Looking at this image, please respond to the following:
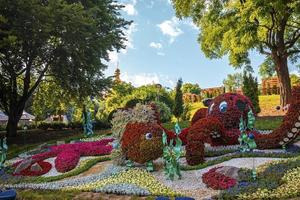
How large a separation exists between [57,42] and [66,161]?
41.7 ft

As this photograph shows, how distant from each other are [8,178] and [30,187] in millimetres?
2190

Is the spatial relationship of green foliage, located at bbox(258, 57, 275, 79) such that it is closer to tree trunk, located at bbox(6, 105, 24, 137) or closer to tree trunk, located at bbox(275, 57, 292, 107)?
tree trunk, located at bbox(275, 57, 292, 107)

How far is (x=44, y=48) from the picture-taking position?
83.8 ft

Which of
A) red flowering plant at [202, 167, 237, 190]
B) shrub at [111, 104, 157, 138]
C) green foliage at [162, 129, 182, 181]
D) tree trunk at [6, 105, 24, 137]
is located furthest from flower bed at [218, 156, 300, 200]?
tree trunk at [6, 105, 24, 137]

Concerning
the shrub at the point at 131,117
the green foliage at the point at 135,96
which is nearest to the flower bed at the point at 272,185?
the shrub at the point at 131,117

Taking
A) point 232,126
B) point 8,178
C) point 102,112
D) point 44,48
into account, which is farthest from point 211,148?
point 102,112

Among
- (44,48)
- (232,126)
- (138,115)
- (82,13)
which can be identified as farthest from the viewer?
(44,48)

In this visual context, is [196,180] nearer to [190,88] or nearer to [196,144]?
[196,144]

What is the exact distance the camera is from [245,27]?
26.2 m

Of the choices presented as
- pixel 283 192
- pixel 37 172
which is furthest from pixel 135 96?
pixel 283 192

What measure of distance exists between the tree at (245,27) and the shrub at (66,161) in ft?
49.2

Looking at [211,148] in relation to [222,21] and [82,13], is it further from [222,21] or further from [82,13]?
[222,21]

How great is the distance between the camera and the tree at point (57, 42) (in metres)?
21.7

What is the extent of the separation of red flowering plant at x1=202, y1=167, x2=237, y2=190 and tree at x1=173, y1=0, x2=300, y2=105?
53.3 feet
